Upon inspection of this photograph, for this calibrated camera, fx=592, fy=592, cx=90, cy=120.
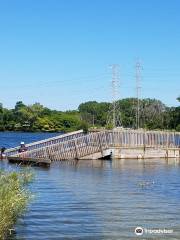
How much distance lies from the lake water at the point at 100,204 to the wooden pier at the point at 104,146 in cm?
1056

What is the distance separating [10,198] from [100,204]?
50.0ft

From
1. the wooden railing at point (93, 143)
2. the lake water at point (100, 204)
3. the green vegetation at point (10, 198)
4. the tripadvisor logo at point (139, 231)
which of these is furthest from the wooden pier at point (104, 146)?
the green vegetation at point (10, 198)

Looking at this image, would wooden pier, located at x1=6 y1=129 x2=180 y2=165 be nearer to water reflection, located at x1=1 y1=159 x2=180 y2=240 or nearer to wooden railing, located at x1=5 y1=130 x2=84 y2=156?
wooden railing, located at x1=5 y1=130 x2=84 y2=156

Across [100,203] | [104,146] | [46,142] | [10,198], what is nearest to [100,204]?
[100,203]

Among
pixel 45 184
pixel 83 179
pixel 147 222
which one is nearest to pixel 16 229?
pixel 147 222

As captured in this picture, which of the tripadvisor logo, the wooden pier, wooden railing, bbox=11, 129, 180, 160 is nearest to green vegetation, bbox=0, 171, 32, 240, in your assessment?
the tripadvisor logo

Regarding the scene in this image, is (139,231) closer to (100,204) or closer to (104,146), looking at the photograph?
(100,204)

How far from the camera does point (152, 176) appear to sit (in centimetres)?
5919

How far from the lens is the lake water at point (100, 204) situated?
29.7 meters

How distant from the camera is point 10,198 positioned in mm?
24172

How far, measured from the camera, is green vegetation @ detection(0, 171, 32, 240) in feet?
77.7

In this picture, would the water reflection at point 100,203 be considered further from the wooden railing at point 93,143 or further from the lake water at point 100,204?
the wooden railing at point 93,143

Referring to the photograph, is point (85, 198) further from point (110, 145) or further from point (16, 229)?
point (110, 145)

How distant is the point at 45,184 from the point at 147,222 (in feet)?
62.0
